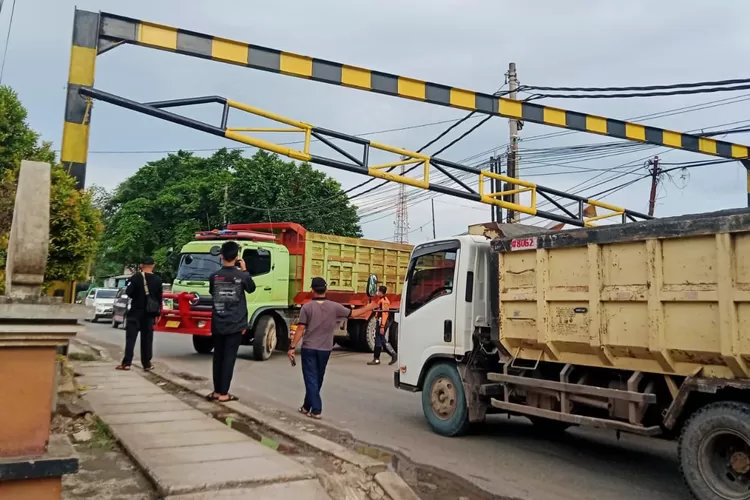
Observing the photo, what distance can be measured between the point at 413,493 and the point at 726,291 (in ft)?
8.91

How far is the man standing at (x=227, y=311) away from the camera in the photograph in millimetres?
7527

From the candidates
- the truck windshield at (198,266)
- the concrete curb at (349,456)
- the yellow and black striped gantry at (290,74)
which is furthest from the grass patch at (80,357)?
the concrete curb at (349,456)

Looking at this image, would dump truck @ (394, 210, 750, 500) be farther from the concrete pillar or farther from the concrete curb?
the concrete pillar

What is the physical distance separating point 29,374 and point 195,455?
7.55 feet

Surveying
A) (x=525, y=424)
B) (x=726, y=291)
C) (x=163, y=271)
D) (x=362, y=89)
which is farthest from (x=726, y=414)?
(x=163, y=271)

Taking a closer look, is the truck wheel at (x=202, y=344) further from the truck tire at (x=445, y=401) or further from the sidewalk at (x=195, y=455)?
the truck tire at (x=445, y=401)

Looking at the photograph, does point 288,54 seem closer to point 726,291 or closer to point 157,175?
point 726,291

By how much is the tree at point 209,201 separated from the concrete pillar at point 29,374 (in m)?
26.4

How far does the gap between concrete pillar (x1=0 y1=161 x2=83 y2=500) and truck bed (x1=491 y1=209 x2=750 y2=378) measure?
4.20 m

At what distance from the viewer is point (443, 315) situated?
A: 23.6ft

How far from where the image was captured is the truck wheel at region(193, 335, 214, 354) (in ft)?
47.5

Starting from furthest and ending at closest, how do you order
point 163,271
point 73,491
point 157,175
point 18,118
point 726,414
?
point 157,175 → point 163,271 → point 18,118 → point 726,414 → point 73,491

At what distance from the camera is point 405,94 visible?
43.4 ft

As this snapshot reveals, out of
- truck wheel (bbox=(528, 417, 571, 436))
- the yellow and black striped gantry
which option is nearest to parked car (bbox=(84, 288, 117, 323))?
the yellow and black striped gantry
